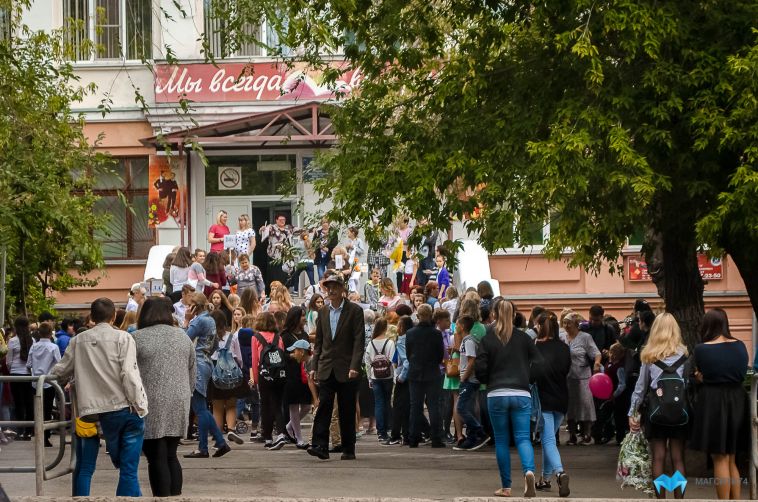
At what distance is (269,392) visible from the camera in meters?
17.7

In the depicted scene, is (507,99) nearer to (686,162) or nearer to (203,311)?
(686,162)

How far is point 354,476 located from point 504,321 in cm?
266

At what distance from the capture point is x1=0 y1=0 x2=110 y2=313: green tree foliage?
49.8 ft

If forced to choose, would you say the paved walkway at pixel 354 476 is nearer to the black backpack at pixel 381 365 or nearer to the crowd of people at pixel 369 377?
the crowd of people at pixel 369 377

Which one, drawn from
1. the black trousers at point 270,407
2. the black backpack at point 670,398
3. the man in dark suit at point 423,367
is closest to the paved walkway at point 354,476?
the black trousers at point 270,407

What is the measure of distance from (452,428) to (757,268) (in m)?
6.43

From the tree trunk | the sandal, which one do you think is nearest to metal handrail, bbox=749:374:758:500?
the sandal

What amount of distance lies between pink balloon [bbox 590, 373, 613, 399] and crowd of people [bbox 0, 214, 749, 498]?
0.48 metres

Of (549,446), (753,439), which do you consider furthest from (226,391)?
(753,439)

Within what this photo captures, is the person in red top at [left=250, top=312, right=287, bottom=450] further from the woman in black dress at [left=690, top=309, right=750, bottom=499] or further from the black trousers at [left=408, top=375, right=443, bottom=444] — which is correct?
the woman in black dress at [left=690, top=309, right=750, bottom=499]

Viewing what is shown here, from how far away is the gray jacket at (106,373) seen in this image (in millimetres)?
11250

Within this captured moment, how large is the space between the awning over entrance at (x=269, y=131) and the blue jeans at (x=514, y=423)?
56.4 feet

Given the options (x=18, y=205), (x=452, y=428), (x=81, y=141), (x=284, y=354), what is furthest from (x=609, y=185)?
(x=81, y=141)

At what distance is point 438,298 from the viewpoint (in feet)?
84.8
